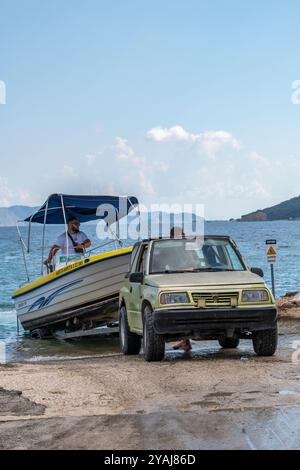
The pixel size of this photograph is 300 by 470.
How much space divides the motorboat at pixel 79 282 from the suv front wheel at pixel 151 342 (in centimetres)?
482

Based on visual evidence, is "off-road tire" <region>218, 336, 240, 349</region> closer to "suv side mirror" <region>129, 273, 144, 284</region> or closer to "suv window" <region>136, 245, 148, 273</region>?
"suv window" <region>136, 245, 148, 273</region>

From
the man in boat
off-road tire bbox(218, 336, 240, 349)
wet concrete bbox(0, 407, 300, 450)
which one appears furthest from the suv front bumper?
the man in boat

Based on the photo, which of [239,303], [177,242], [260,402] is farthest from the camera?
[177,242]

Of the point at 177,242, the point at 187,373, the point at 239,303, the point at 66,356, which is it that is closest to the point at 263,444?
the point at 187,373

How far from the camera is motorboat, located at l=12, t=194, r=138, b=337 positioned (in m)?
16.5

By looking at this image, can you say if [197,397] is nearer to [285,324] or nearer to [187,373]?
[187,373]

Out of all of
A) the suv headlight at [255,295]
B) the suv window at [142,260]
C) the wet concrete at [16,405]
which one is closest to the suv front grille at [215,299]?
the suv headlight at [255,295]

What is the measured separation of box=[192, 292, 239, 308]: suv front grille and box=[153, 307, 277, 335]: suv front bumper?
85 mm

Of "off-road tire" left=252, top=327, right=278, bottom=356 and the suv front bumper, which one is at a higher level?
the suv front bumper

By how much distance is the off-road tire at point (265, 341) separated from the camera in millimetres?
11375

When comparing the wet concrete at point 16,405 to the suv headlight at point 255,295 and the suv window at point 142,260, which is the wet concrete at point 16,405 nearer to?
the suv headlight at point 255,295

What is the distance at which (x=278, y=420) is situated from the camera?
6773 mm

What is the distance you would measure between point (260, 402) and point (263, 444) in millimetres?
1681
